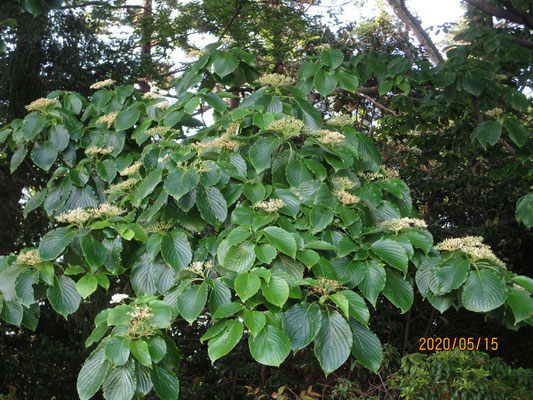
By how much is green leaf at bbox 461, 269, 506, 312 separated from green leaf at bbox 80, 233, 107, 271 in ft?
4.00

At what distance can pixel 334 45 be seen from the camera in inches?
208

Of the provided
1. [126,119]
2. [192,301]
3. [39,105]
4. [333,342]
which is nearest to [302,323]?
[333,342]

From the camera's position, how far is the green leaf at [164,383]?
1.52m

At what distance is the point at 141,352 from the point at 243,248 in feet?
1.44

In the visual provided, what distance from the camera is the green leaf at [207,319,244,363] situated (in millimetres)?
1459

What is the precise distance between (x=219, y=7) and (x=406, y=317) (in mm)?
3666

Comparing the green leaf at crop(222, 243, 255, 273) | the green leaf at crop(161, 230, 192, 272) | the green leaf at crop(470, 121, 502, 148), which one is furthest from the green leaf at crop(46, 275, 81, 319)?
the green leaf at crop(470, 121, 502, 148)

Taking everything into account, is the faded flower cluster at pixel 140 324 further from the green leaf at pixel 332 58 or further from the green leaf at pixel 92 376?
the green leaf at pixel 332 58

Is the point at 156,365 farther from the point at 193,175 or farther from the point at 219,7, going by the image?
the point at 219,7

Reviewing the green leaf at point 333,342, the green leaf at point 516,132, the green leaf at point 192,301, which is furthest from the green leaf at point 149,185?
the green leaf at point 516,132

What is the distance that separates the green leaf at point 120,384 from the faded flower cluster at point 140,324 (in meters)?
0.10

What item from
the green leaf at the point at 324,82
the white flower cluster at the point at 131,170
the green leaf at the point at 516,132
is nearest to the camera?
the white flower cluster at the point at 131,170

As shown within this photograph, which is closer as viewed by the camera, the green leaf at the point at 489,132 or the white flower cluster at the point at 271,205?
the white flower cluster at the point at 271,205

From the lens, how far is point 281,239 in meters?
1.62
